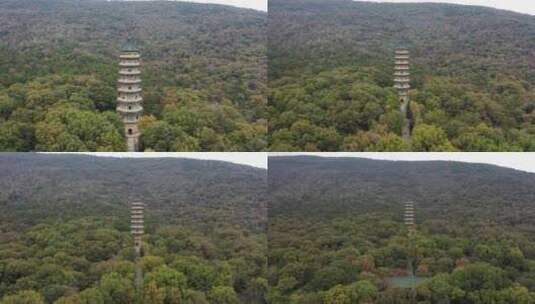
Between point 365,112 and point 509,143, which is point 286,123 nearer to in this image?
point 365,112

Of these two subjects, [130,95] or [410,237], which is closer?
[130,95]

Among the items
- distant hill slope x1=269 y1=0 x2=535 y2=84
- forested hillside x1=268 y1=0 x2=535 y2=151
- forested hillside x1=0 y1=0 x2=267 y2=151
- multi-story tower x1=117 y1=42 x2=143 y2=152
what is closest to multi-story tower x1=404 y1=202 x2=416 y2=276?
forested hillside x1=268 y1=0 x2=535 y2=151

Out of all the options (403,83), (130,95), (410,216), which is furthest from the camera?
(410,216)

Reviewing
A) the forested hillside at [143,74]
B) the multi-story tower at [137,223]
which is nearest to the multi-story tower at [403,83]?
the forested hillside at [143,74]

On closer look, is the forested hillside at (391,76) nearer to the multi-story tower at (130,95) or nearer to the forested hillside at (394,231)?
the forested hillside at (394,231)

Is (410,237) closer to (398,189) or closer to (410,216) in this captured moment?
(410,216)

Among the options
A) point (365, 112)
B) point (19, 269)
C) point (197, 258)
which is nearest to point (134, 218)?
point (197, 258)

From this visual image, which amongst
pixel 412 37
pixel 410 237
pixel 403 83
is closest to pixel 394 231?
pixel 410 237

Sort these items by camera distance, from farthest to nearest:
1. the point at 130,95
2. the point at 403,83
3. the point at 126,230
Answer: the point at 126,230, the point at 403,83, the point at 130,95
